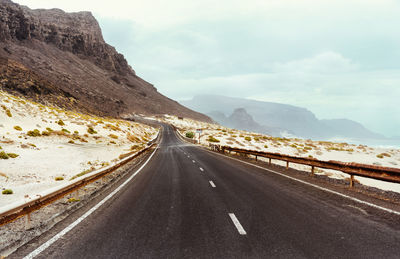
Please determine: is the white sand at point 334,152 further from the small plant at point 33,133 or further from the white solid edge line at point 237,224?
the small plant at point 33,133

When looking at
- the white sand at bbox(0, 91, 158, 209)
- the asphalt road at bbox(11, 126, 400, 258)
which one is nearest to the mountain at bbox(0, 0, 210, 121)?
the white sand at bbox(0, 91, 158, 209)

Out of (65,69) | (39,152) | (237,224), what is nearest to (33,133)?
(39,152)

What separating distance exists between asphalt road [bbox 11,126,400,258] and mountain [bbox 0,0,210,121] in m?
73.3

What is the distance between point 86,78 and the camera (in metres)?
138

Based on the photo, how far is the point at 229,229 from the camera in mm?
5238

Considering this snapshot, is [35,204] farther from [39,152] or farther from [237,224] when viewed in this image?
[39,152]

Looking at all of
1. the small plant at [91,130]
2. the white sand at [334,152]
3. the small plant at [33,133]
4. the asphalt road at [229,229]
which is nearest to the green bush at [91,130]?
the small plant at [91,130]

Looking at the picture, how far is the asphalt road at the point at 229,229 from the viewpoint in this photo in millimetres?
4203

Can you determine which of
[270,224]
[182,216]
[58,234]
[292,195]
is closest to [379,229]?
[270,224]

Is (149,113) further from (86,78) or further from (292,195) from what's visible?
(292,195)

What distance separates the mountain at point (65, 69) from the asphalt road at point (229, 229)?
2885 inches

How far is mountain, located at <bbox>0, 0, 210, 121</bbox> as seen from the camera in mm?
79250

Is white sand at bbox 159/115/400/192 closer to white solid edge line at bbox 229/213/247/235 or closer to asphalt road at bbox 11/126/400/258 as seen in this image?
asphalt road at bbox 11/126/400/258

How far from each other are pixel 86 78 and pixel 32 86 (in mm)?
68371
